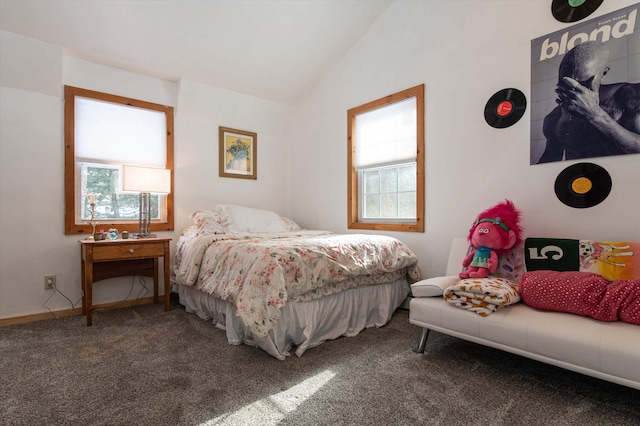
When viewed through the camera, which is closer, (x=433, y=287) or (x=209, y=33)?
(x=433, y=287)

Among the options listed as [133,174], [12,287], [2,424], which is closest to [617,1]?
[133,174]

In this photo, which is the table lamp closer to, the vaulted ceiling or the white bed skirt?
the white bed skirt

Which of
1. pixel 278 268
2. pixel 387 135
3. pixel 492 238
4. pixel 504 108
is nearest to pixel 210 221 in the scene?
pixel 278 268

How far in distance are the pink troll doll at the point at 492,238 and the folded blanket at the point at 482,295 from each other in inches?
6.8

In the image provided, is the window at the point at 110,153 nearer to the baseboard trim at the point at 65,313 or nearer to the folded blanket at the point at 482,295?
the baseboard trim at the point at 65,313

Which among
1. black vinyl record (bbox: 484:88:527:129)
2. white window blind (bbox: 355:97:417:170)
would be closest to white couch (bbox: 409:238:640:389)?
black vinyl record (bbox: 484:88:527:129)

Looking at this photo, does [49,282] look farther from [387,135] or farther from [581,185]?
[581,185]

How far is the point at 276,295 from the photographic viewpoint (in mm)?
1994

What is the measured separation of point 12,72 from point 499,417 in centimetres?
403

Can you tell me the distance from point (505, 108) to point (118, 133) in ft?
11.2

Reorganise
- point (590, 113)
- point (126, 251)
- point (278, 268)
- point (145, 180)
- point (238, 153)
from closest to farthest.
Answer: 1. point (278, 268)
2. point (590, 113)
3. point (126, 251)
4. point (145, 180)
5. point (238, 153)

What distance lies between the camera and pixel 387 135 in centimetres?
340

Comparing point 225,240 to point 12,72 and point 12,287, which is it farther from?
point 12,72

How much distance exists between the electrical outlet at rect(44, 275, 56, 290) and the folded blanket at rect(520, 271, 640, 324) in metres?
3.61
